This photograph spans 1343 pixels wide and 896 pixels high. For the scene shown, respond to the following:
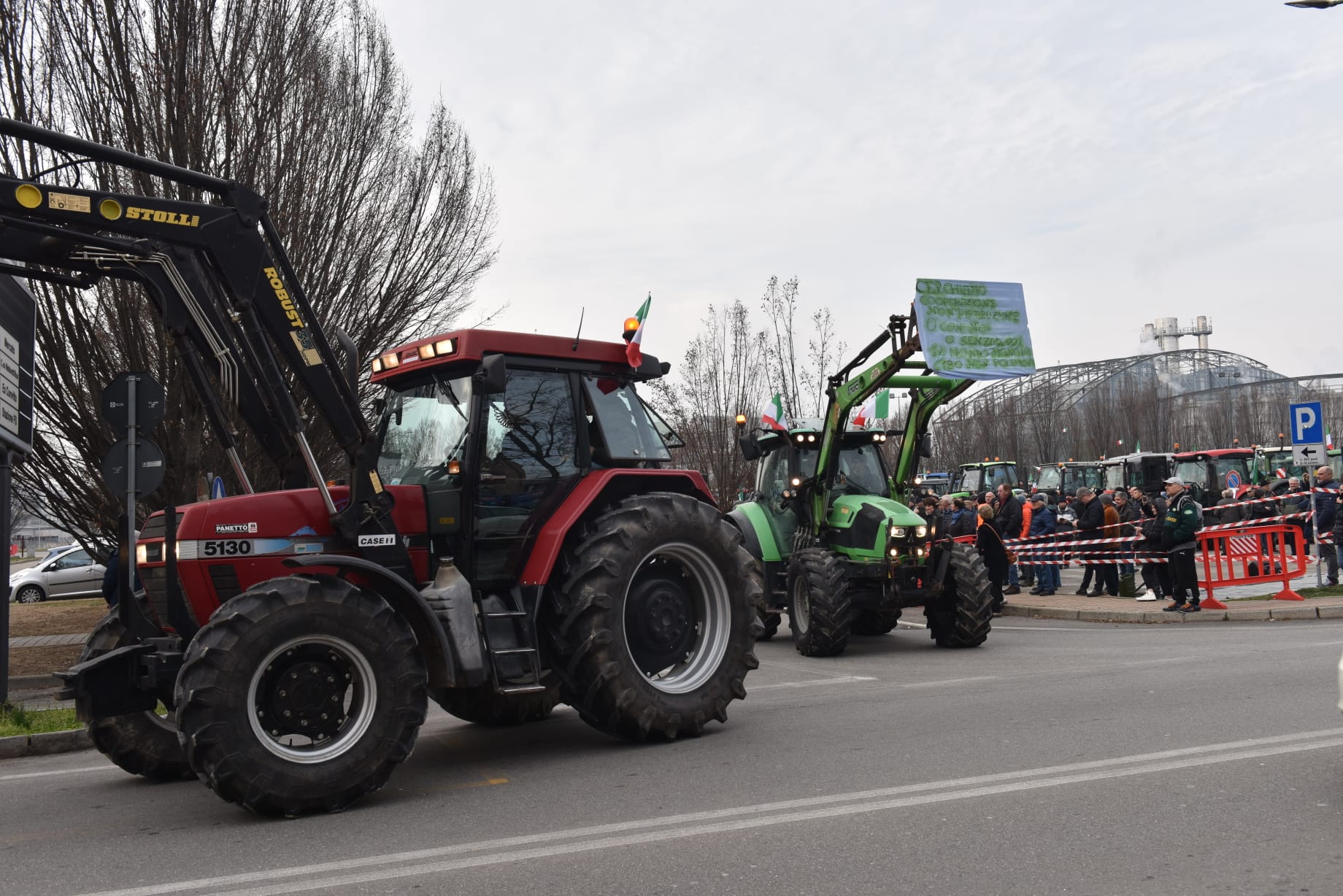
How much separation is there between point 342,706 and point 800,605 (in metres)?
7.98

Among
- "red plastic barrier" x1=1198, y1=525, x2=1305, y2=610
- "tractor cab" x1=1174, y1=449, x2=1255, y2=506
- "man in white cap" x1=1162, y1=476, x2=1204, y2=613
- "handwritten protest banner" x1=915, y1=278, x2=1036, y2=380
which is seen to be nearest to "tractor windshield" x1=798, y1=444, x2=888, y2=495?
"handwritten protest banner" x1=915, y1=278, x2=1036, y2=380

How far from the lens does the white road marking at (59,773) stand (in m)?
7.77

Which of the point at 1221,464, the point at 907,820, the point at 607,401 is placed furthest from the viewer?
the point at 1221,464

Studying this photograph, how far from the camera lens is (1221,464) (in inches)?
1527

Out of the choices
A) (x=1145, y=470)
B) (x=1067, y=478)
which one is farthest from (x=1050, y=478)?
(x=1145, y=470)

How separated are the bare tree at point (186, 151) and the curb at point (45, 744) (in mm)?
4293

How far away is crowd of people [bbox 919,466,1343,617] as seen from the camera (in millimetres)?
16031

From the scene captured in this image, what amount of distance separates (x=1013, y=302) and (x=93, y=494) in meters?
12.4

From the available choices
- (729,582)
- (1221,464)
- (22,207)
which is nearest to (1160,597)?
(729,582)

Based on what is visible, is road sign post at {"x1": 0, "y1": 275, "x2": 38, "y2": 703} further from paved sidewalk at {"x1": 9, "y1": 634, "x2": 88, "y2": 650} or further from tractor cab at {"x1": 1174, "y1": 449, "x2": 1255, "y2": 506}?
tractor cab at {"x1": 1174, "y1": 449, "x2": 1255, "y2": 506}

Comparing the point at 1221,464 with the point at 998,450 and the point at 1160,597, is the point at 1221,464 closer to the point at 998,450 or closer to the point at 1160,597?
the point at 998,450

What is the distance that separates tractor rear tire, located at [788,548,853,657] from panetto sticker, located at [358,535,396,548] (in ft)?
21.9

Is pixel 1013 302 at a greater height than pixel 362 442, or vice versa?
pixel 1013 302

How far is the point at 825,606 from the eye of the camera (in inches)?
495
